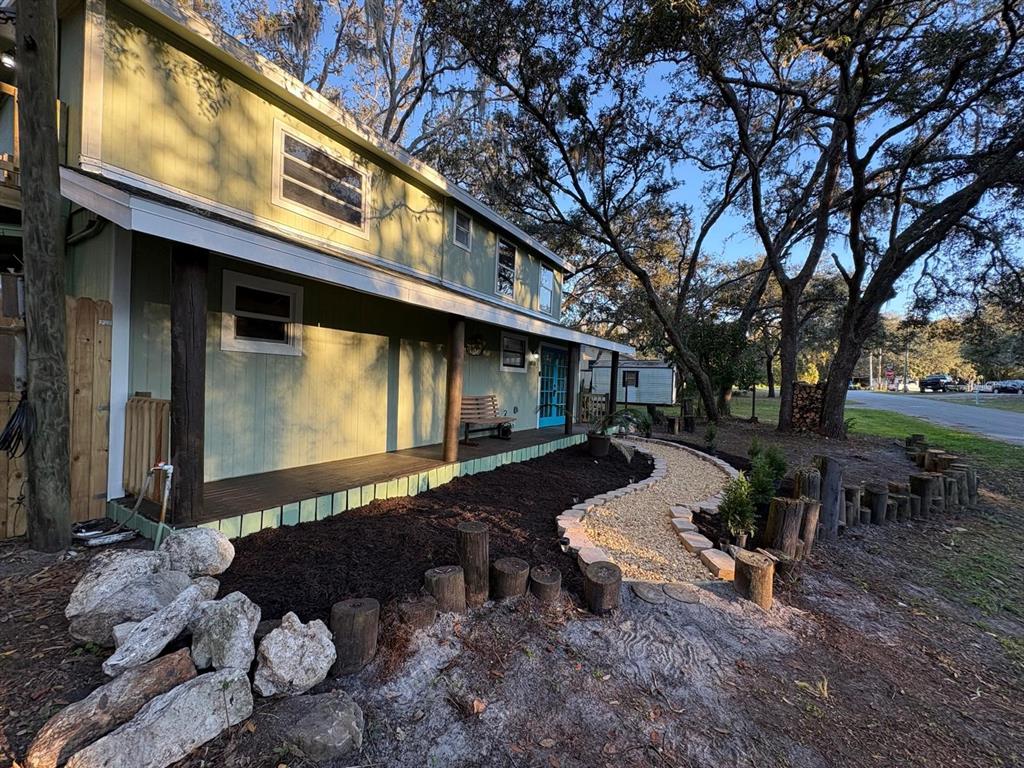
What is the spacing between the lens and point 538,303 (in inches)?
437

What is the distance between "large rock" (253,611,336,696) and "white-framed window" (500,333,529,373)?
7350 millimetres

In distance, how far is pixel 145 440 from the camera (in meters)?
3.55

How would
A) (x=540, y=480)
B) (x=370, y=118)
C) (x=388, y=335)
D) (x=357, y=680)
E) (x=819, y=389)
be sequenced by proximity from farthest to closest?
(x=370, y=118) < (x=819, y=389) < (x=388, y=335) < (x=540, y=480) < (x=357, y=680)

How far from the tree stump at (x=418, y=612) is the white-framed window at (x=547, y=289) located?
9398 mm

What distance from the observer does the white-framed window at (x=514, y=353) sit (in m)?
9.34

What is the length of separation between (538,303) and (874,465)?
24.7ft

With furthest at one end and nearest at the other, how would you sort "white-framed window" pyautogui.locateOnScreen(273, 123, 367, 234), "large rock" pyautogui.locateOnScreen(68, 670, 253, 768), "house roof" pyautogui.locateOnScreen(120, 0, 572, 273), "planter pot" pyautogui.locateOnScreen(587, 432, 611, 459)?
"planter pot" pyautogui.locateOnScreen(587, 432, 611, 459) → "white-framed window" pyautogui.locateOnScreen(273, 123, 367, 234) → "house roof" pyautogui.locateOnScreen(120, 0, 572, 273) → "large rock" pyautogui.locateOnScreen(68, 670, 253, 768)

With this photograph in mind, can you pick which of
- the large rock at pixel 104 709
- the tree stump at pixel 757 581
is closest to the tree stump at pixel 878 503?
the tree stump at pixel 757 581

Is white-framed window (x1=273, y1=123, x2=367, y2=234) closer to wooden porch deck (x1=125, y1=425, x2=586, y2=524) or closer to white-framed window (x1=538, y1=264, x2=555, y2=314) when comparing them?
wooden porch deck (x1=125, y1=425, x2=586, y2=524)

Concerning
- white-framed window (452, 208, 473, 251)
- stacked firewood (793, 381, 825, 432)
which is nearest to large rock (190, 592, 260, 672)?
white-framed window (452, 208, 473, 251)

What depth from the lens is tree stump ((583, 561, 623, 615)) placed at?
277 centimetres

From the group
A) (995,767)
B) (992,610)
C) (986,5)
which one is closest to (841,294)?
(986,5)

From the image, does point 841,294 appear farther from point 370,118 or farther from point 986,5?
point 370,118

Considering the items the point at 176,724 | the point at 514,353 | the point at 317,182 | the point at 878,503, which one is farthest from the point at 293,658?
the point at 514,353
